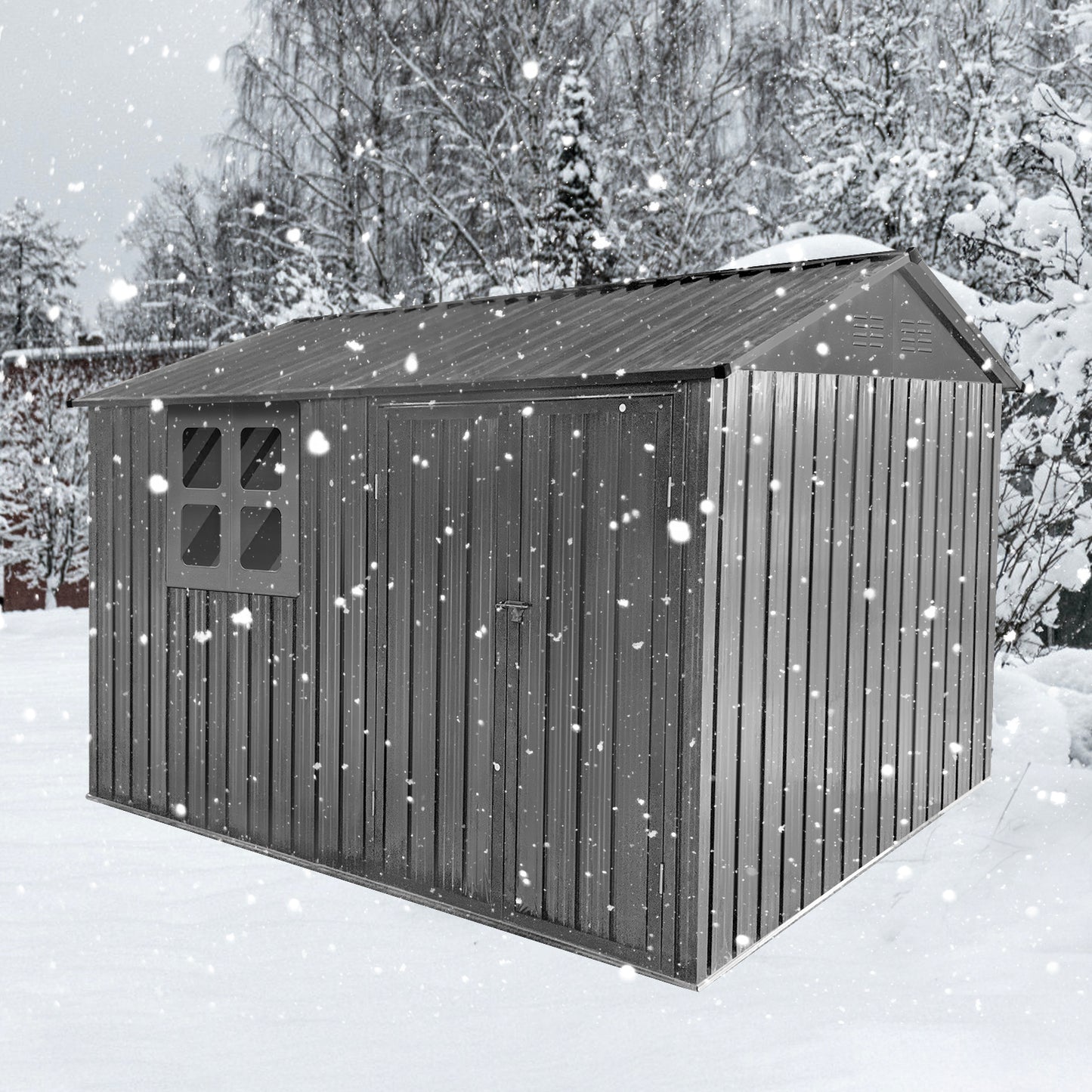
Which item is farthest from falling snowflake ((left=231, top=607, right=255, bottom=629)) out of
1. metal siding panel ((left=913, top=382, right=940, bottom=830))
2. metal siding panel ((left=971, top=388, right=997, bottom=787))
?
metal siding panel ((left=971, top=388, right=997, bottom=787))

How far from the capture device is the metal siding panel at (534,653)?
14.4 feet

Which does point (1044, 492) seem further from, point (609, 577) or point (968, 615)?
point (609, 577)

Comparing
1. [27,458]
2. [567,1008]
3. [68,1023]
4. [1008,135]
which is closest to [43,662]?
[27,458]

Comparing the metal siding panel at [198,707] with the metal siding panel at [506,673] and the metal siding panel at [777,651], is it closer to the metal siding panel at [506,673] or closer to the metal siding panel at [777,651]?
the metal siding panel at [506,673]

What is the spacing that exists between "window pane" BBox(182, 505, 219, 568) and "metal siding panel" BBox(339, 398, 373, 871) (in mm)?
1593

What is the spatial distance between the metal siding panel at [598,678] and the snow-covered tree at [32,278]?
74.6ft

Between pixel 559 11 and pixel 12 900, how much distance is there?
13.7 m

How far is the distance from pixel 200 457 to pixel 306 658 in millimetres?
1793

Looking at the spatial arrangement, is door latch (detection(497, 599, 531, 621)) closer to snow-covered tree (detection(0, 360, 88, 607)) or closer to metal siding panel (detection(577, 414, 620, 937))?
metal siding panel (detection(577, 414, 620, 937))

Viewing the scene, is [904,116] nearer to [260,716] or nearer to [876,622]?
[876,622]

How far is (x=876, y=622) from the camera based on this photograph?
5.17 metres

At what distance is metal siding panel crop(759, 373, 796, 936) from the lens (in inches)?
170

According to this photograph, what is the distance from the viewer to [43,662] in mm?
12078

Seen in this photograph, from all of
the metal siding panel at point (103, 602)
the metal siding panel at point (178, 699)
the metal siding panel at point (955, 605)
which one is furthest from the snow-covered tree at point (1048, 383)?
the metal siding panel at point (103, 602)
